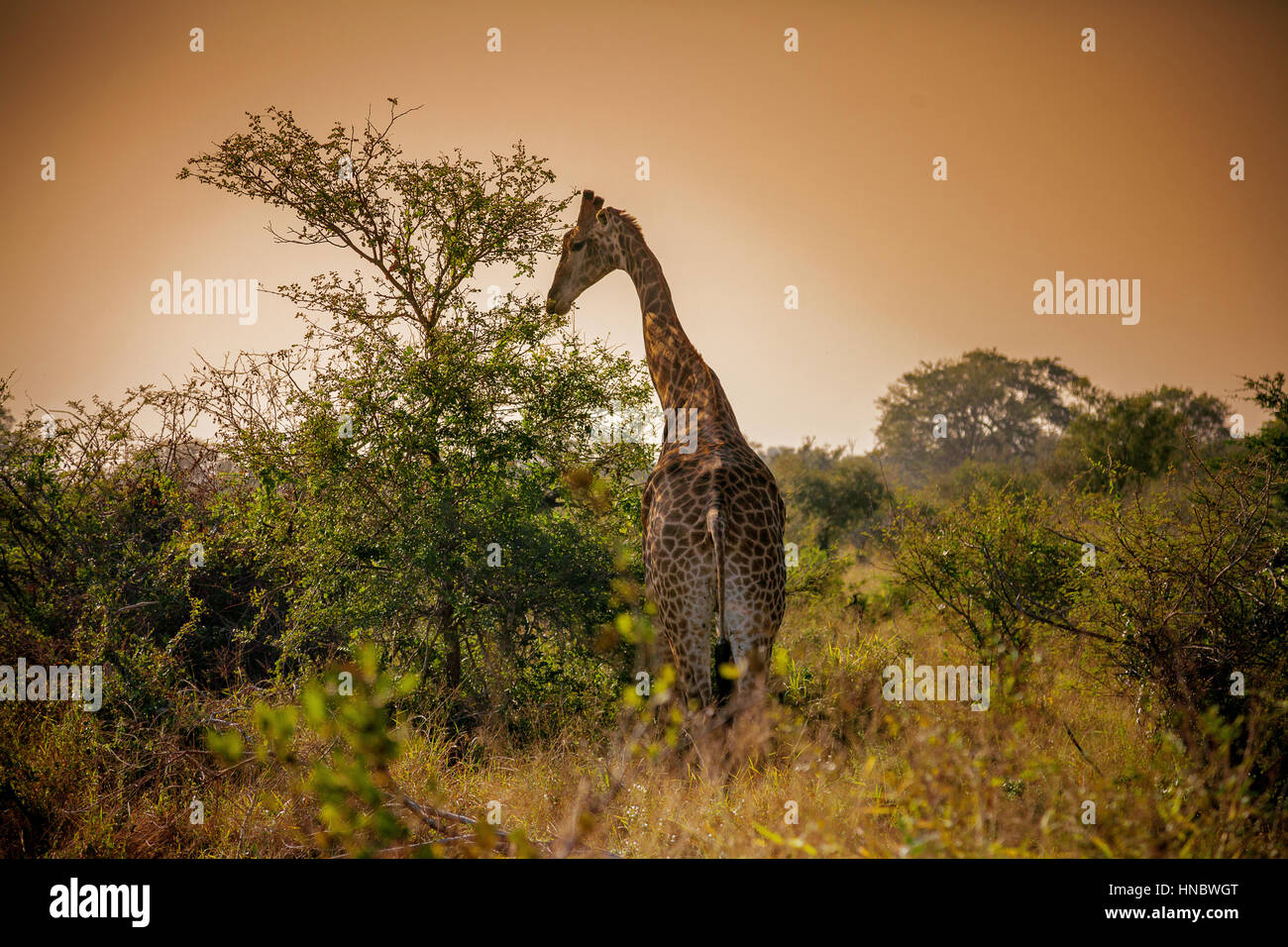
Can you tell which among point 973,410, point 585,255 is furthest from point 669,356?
point 973,410

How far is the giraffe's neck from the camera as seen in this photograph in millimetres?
5988

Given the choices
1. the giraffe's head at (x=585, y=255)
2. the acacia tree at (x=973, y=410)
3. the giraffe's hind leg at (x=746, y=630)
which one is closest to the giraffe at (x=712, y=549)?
the giraffe's hind leg at (x=746, y=630)

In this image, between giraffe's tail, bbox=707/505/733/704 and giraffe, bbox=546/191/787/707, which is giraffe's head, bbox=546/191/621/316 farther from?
giraffe's tail, bbox=707/505/733/704

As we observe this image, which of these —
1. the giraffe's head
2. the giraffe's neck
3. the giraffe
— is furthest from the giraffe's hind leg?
the giraffe's head

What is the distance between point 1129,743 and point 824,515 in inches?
461

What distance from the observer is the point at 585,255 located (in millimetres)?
7105

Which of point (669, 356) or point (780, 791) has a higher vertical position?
point (669, 356)

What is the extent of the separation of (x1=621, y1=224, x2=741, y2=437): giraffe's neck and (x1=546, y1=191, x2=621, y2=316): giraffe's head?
170 millimetres

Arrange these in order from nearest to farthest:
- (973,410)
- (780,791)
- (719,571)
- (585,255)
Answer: (780,791) < (719,571) < (585,255) < (973,410)

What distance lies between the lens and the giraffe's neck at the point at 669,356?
5.99 metres

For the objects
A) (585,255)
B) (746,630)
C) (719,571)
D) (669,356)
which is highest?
(585,255)

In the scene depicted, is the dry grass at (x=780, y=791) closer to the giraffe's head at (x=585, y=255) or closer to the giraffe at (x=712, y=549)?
the giraffe at (x=712, y=549)

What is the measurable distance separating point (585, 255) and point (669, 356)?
4.54 ft

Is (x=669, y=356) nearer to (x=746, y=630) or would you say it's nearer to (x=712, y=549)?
(x=712, y=549)
